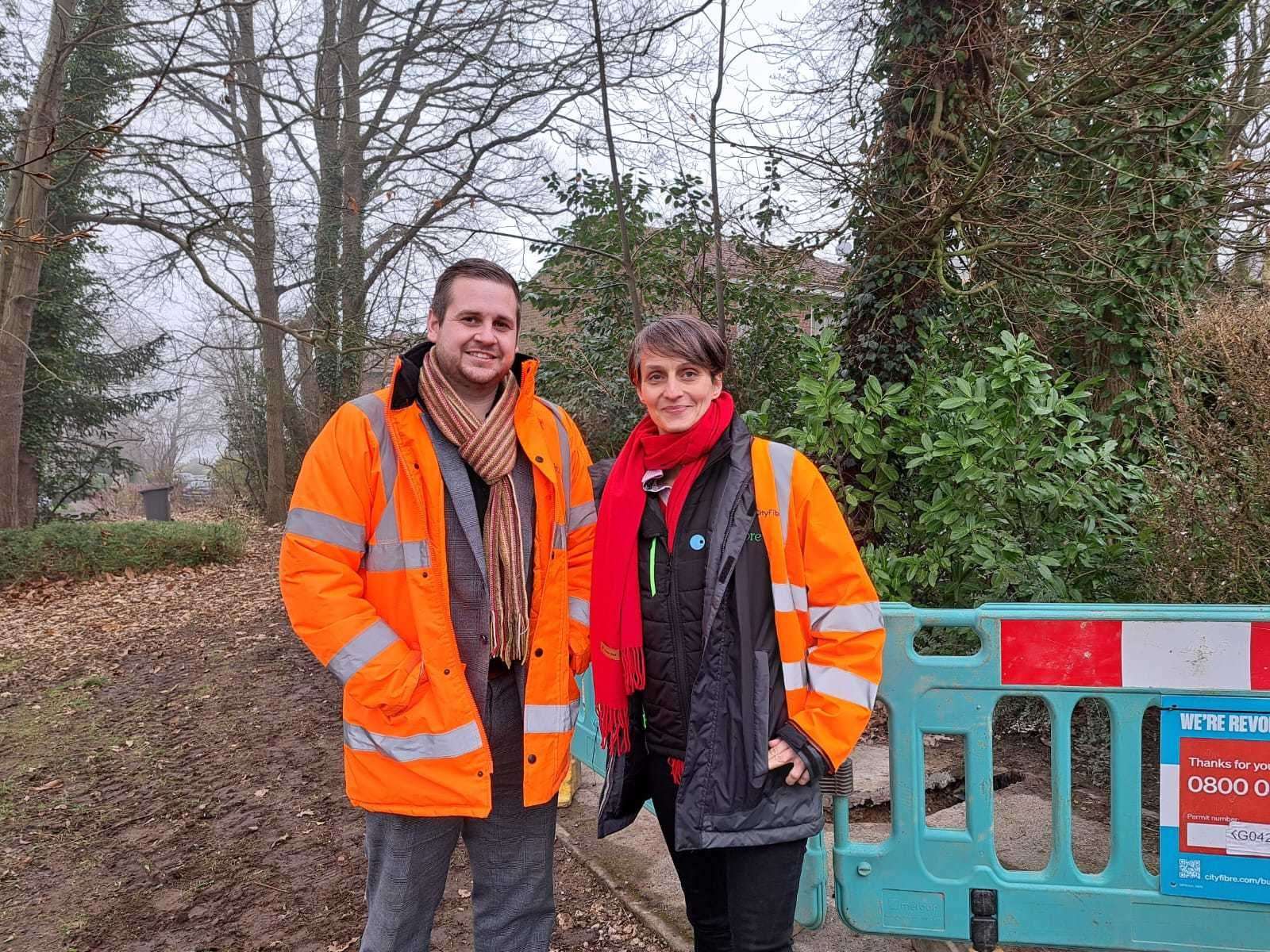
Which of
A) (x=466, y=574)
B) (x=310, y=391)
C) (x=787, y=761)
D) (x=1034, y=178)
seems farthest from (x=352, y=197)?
(x=787, y=761)

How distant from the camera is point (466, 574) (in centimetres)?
217

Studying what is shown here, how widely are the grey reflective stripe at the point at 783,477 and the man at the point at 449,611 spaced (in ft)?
2.05

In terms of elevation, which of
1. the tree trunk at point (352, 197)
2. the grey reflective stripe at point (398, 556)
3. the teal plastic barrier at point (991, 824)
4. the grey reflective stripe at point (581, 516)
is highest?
the tree trunk at point (352, 197)

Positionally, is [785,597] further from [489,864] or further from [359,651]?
[489,864]

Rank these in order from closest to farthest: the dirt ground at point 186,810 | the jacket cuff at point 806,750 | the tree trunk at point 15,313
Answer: the jacket cuff at point 806,750, the dirt ground at point 186,810, the tree trunk at point 15,313

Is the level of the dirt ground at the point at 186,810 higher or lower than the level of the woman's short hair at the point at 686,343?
lower

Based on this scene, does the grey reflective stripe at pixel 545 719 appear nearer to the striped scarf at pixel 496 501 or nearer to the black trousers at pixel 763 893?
the striped scarf at pixel 496 501

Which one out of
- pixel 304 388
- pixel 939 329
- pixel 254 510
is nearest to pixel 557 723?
pixel 939 329

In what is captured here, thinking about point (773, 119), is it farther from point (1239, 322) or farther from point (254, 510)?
point (254, 510)

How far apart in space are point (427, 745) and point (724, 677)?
75 cm

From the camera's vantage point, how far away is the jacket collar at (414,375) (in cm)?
217

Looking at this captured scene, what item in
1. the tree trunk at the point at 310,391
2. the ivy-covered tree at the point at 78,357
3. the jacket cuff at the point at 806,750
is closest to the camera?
the jacket cuff at the point at 806,750

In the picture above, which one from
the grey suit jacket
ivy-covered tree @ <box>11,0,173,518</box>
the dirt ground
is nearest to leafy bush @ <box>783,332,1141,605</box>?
the dirt ground

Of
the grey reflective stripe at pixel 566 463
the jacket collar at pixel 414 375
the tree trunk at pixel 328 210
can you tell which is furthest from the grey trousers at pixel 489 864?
the tree trunk at pixel 328 210
